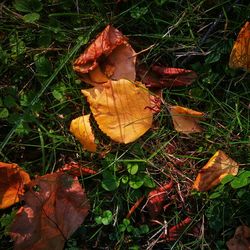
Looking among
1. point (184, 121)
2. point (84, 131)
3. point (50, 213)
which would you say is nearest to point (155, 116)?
point (184, 121)

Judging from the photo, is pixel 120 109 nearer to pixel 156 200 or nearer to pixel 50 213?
pixel 156 200

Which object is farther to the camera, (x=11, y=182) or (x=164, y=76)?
(x=164, y=76)

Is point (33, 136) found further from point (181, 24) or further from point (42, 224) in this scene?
point (181, 24)

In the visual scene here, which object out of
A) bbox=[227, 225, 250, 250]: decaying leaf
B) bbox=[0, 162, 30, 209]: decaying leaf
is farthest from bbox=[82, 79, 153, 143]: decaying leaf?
bbox=[227, 225, 250, 250]: decaying leaf

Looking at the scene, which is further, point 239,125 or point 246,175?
point 239,125

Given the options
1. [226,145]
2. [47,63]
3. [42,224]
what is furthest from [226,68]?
[42,224]

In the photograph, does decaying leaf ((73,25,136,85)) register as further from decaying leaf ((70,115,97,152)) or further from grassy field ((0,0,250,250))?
decaying leaf ((70,115,97,152))
